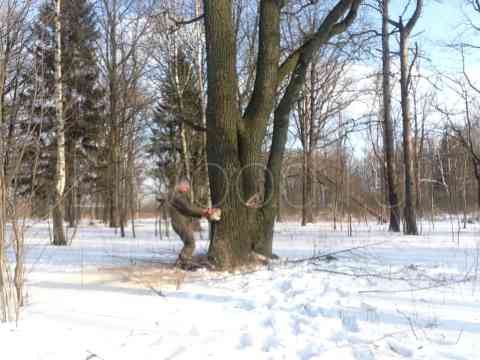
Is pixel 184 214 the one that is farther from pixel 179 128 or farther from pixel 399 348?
pixel 179 128

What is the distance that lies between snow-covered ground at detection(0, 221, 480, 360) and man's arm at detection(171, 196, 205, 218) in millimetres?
880

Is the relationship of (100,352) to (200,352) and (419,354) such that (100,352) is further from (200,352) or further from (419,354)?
(419,354)

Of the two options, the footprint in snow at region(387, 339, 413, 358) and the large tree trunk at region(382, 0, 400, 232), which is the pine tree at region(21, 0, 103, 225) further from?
the large tree trunk at region(382, 0, 400, 232)

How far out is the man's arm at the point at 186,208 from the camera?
595 centimetres

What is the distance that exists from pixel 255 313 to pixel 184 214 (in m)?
2.68

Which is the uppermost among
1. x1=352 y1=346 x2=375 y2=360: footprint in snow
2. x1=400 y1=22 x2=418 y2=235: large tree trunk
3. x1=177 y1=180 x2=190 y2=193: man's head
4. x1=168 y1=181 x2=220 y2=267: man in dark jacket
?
x1=400 y1=22 x2=418 y2=235: large tree trunk

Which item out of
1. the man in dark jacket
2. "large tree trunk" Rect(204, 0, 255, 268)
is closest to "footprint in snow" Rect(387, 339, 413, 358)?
"large tree trunk" Rect(204, 0, 255, 268)

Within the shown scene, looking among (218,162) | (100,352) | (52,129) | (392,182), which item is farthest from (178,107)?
(100,352)

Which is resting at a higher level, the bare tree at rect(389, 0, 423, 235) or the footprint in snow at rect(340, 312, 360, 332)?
the bare tree at rect(389, 0, 423, 235)

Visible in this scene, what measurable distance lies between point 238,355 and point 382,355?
3.14 ft

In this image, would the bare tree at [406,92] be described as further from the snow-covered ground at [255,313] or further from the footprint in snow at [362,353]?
the footprint in snow at [362,353]

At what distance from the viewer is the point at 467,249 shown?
7.80m

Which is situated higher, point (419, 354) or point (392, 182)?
point (392, 182)

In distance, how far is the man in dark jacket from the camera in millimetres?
5941
